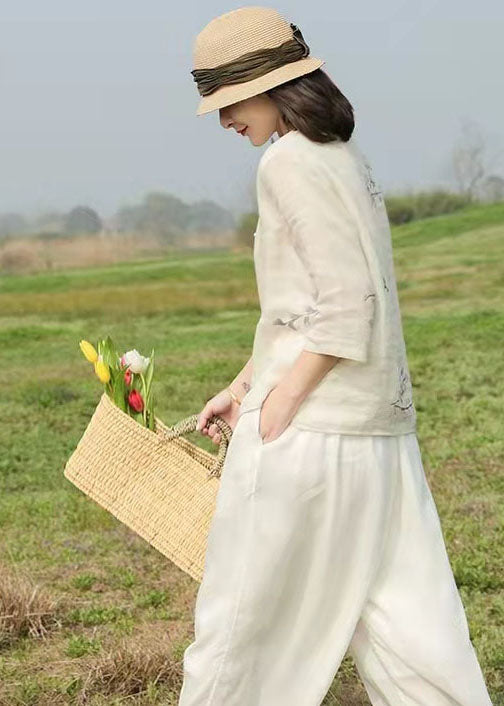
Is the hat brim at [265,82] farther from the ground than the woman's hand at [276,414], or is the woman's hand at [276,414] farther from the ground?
the hat brim at [265,82]

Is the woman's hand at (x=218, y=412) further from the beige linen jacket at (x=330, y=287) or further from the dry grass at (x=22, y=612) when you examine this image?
the dry grass at (x=22, y=612)

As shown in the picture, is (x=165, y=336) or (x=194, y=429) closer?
(x=194, y=429)

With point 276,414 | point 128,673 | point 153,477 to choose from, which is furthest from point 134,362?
point 128,673

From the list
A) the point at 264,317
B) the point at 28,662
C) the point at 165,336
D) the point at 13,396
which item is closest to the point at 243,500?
the point at 264,317

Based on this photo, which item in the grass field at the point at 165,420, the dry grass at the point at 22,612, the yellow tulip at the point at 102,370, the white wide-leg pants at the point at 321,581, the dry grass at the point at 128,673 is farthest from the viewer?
the dry grass at the point at 22,612

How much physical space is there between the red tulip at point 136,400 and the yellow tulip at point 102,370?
7 centimetres

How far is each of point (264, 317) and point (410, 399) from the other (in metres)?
0.34

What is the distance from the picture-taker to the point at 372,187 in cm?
265

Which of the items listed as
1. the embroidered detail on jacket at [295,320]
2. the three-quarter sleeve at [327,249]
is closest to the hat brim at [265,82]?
the three-quarter sleeve at [327,249]

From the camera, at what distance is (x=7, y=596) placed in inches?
166

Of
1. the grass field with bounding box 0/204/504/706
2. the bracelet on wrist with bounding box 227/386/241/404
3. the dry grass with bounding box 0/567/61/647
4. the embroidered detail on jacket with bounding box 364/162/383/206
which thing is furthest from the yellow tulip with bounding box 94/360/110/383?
the dry grass with bounding box 0/567/61/647

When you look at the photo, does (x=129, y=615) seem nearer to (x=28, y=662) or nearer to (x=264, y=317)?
(x=28, y=662)

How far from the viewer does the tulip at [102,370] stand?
309 cm

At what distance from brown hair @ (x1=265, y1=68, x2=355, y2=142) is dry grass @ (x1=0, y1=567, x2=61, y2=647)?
214cm
